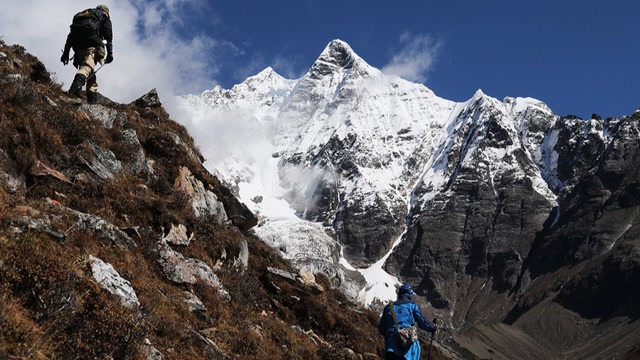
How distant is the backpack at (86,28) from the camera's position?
63.3 feet

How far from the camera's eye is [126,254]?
11.4 meters

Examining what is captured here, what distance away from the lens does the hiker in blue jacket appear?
33.0ft

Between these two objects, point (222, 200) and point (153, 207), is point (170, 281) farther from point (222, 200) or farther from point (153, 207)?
point (222, 200)

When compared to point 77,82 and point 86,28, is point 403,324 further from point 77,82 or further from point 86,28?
point 86,28

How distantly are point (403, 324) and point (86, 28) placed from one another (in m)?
15.4

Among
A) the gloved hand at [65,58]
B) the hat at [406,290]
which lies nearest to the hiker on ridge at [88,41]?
the gloved hand at [65,58]

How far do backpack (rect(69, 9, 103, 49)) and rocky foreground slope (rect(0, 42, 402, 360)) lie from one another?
201cm

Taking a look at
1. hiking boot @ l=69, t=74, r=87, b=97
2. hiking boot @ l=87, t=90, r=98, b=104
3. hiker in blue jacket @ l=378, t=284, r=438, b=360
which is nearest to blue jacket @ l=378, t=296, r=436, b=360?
hiker in blue jacket @ l=378, t=284, r=438, b=360

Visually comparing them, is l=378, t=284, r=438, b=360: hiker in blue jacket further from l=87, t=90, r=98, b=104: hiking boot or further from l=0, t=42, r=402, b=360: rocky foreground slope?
l=87, t=90, r=98, b=104: hiking boot

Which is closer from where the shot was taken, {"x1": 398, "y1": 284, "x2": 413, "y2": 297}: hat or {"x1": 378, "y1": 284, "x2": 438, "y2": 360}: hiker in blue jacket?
{"x1": 378, "y1": 284, "x2": 438, "y2": 360}: hiker in blue jacket

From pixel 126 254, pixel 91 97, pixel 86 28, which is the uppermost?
pixel 86 28

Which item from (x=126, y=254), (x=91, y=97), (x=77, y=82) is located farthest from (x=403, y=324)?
(x=91, y=97)

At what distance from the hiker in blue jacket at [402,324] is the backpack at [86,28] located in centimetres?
1457

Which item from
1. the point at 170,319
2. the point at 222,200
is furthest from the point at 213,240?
the point at 170,319
